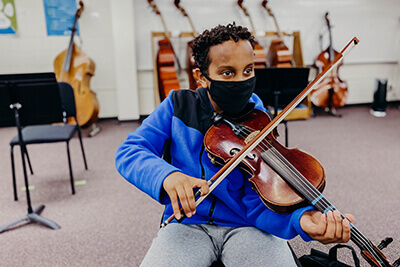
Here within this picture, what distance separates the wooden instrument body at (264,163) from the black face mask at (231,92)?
0.20 feet

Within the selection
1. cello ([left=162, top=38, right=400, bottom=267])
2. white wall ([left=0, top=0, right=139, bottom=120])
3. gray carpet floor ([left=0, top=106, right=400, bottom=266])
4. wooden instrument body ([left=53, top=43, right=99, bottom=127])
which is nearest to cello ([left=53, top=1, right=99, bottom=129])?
wooden instrument body ([left=53, top=43, right=99, bottom=127])

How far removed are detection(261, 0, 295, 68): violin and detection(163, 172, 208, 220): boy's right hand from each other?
135 inches

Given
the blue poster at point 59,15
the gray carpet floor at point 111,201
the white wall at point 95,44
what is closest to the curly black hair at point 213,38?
the gray carpet floor at point 111,201

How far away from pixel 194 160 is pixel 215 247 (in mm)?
258

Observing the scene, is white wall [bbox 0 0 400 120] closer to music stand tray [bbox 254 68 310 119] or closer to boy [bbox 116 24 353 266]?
music stand tray [bbox 254 68 310 119]

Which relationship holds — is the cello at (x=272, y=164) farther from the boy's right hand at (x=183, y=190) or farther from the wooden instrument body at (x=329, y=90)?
the wooden instrument body at (x=329, y=90)

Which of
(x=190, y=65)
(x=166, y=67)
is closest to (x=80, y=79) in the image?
(x=166, y=67)

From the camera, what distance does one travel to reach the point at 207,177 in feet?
3.09

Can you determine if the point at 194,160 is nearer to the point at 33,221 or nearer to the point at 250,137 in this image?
the point at 250,137

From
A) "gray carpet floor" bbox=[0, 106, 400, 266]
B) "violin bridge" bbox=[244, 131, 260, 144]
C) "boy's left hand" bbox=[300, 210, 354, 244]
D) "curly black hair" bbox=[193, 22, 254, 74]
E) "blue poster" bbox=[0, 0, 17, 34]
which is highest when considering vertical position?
"blue poster" bbox=[0, 0, 17, 34]

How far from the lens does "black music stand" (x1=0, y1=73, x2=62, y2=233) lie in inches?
68.9

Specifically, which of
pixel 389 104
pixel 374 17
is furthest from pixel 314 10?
pixel 389 104

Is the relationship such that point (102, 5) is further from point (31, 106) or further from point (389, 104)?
point (389, 104)

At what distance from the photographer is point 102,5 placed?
3857 millimetres
